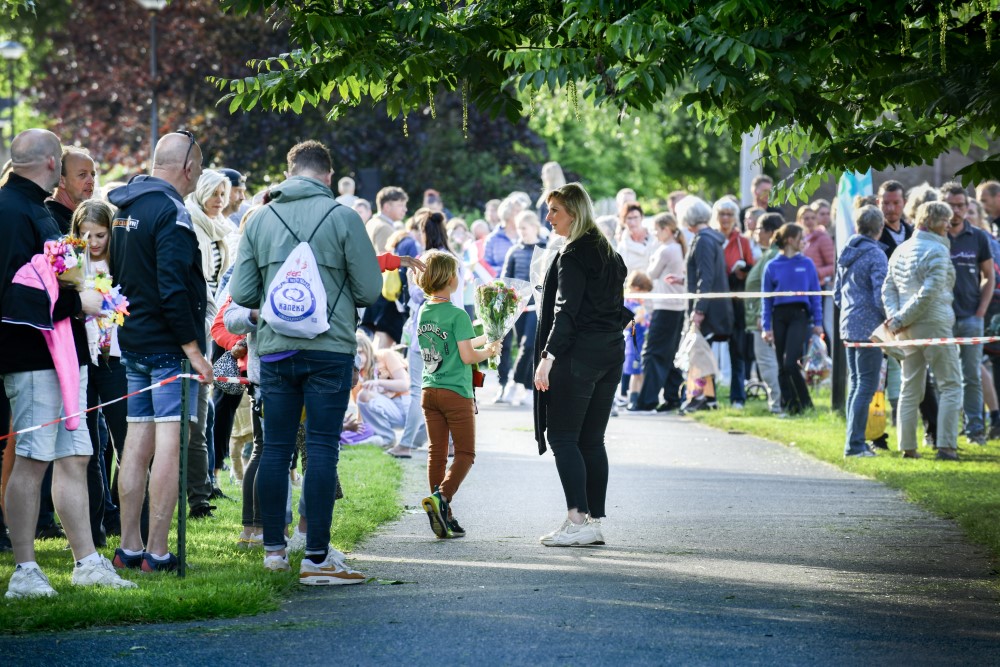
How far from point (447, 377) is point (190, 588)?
106 inches

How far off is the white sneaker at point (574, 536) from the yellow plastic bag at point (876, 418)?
5.41 meters

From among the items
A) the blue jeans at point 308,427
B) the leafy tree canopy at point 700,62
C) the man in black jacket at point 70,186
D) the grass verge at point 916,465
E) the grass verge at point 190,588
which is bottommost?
the grass verge at point 916,465

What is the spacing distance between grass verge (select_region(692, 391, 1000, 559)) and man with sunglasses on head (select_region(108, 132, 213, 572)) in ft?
15.2

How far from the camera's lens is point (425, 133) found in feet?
103

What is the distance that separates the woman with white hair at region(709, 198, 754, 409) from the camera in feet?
59.4

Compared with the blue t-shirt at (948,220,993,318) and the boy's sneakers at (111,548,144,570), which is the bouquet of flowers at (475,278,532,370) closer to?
the boy's sneakers at (111,548,144,570)

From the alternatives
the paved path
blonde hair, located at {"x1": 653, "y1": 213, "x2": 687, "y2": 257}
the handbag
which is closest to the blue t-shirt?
the paved path

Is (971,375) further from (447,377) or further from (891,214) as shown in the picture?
(447,377)

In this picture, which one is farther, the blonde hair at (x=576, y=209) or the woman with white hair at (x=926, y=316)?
the woman with white hair at (x=926, y=316)

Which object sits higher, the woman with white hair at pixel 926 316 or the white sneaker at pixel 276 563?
the woman with white hair at pixel 926 316

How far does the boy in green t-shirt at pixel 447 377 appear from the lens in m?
9.55

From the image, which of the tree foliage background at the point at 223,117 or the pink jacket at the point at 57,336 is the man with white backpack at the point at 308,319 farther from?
the tree foliage background at the point at 223,117

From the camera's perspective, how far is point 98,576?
747 centimetres

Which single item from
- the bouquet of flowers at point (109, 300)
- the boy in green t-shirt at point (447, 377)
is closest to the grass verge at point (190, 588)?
the boy in green t-shirt at point (447, 377)
